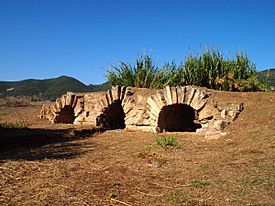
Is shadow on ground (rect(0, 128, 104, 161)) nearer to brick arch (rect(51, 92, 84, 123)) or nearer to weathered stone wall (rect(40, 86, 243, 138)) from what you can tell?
weathered stone wall (rect(40, 86, 243, 138))

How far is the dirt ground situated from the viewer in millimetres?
4344

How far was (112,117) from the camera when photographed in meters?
13.0

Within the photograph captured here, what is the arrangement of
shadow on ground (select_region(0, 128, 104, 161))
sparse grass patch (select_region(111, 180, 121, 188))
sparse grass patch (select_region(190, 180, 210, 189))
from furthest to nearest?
shadow on ground (select_region(0, 128, 104, 161)) → sparse grass patch (select_region(111, 180, 121, 188)) → sparse grass patch (select_region(190, 180, 210, 189))

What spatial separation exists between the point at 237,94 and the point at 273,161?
16.0ft

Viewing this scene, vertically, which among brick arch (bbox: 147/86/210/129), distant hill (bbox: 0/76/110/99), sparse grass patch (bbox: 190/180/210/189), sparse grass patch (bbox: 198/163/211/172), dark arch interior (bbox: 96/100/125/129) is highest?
distant hill (bbox: 0/76/110/99)

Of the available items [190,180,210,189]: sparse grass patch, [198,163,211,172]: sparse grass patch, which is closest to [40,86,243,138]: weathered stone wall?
[198,163,211,172]: sparse grass patch

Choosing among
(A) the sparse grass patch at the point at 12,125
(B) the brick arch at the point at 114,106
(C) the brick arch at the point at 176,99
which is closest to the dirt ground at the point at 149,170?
(C) the brick arch at the point at 176,99

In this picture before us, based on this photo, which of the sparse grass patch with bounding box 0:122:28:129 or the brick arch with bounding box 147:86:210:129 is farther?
the sparse grass patch with bounding box 0:122:28:129

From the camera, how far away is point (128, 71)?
13.7 metres

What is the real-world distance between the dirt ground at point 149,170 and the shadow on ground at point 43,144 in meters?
0.02

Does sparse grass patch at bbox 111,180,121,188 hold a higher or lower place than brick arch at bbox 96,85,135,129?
lower

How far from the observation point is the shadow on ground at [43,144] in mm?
7138

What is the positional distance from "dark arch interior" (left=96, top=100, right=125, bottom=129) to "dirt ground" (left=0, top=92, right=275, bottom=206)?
2.79 meters

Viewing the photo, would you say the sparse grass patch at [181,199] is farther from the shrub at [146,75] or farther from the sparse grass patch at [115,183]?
the shrub at [146,75]
